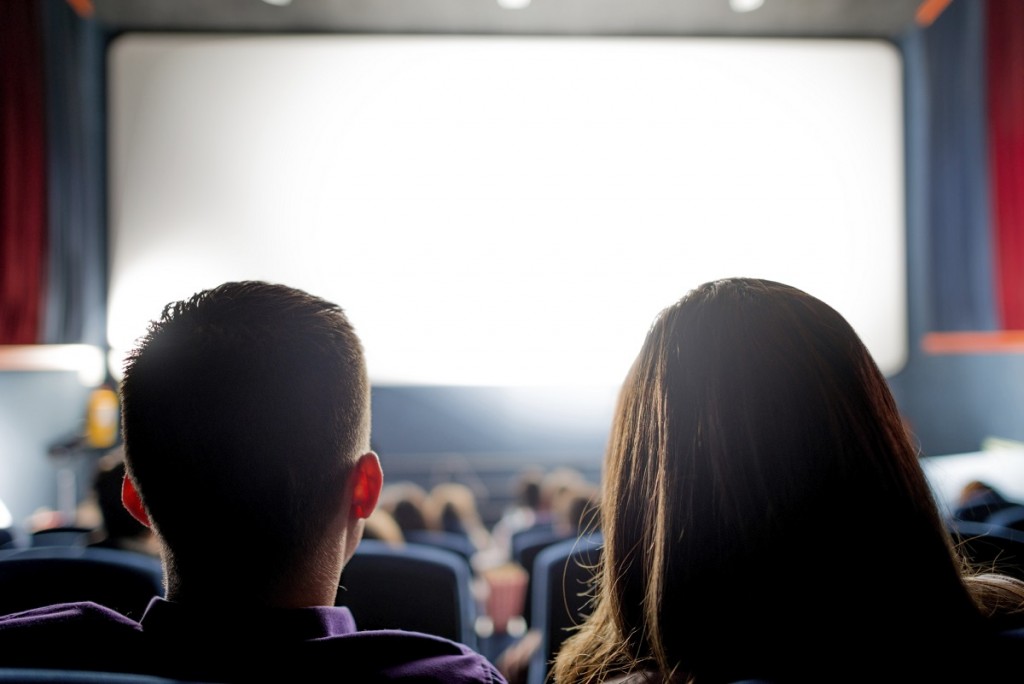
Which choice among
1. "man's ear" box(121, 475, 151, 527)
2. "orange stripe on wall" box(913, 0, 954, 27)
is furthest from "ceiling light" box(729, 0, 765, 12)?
"man's ear" box(121, 475, 151, 527)

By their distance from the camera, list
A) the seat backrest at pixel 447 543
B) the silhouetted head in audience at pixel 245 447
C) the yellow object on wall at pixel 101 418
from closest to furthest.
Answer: the silhouetted head in audience at pixel 245 447
the seat backrest at pixel 447 543
the yellow object on wall at pixel 101 418

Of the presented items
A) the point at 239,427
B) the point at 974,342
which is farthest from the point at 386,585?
the point at 974,342

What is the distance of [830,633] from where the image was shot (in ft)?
2.61

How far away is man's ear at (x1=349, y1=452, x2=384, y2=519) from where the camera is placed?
98cm

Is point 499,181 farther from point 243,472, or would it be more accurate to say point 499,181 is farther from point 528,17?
point 243,472

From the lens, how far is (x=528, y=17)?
18.2 ft

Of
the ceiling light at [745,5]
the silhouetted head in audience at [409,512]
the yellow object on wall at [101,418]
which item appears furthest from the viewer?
the ceiling light at [745,5]

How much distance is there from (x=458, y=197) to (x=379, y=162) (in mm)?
675

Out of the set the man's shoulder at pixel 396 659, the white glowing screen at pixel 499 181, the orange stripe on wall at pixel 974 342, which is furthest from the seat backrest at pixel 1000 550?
the white glowing screen at pixel 499 181

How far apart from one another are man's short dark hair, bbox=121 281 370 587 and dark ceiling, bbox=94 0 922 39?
5015mm

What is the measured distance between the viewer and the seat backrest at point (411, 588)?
5.47 ft

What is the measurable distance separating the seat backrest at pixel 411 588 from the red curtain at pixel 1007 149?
4457mm

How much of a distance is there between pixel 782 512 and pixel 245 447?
2.11 feet

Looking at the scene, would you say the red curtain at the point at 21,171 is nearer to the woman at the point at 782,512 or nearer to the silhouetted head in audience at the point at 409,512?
the silhouetted head in audience at the point at 409,512
